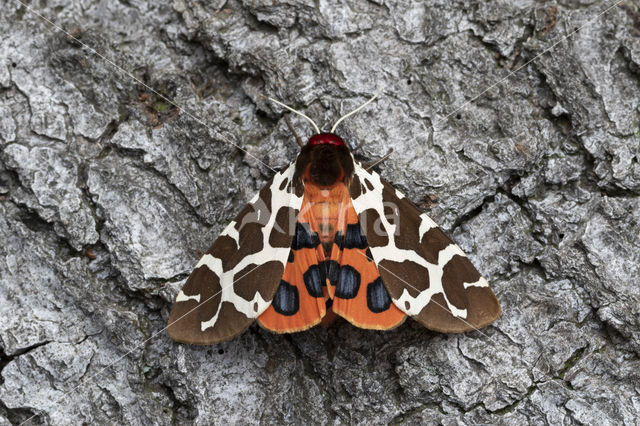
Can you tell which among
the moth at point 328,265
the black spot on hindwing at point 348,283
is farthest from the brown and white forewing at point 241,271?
the black spot on hindwing at point 348,283

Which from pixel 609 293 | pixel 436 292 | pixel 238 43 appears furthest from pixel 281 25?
pixel 609 293

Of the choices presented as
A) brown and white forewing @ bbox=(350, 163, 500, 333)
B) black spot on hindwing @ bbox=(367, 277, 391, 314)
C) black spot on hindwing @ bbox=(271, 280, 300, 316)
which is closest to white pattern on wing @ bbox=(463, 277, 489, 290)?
brown and white forewing @ bbox=(350, 163, 500, 333)

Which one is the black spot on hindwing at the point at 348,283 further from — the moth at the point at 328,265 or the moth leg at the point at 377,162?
the moth leg at the point at 377,162

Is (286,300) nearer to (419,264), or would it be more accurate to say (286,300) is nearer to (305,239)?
(305,239)

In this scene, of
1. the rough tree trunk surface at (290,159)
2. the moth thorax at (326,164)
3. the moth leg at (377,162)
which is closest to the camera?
the rough tree trunk surface at (290,159)

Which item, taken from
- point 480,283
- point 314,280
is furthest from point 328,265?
point 480,283

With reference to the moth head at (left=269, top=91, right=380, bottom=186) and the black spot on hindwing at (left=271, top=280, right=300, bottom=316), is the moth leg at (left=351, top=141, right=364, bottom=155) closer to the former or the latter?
the moth head at (left=269, top=91, right=380, bottom=186)

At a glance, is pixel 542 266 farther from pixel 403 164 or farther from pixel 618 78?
pixel 618 78
